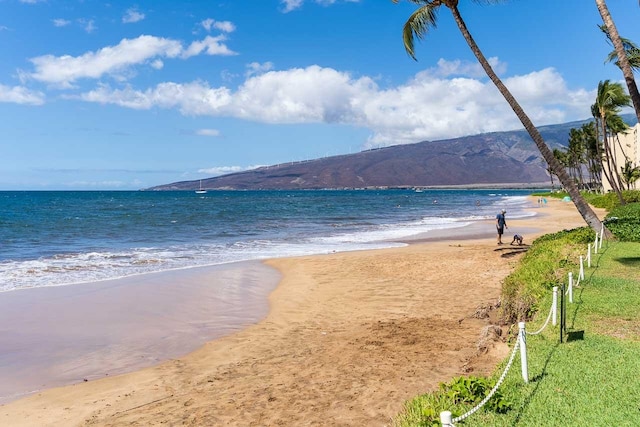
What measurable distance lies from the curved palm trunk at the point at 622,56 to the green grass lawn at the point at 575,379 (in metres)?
5.72

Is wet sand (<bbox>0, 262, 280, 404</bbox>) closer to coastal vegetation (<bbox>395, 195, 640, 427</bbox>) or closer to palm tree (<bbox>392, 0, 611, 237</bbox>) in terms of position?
coastal vegetation (<bbox>395, 195, 640, 427</bbox>)

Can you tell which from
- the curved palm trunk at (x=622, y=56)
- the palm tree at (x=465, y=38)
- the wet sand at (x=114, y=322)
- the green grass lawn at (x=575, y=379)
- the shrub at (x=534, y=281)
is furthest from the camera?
the palm tree at (x=465, y=38)

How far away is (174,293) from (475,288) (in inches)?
395

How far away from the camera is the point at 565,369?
285 inches

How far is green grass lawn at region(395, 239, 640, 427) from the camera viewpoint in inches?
228

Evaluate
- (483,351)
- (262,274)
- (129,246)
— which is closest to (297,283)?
(262,274)

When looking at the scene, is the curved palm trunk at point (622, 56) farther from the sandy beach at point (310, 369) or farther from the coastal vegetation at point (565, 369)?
the sandy beach at point (310, 369)

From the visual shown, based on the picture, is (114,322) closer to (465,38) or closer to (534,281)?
(534,281)

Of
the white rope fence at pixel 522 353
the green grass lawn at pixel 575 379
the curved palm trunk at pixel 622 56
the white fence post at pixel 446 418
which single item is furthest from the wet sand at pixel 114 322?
the curved palm trunk at pixel 622 56

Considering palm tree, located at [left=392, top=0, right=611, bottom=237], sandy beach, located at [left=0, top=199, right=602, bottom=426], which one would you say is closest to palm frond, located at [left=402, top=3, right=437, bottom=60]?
palm tree, located at [left=392, top=0, right=611, bottom=237]

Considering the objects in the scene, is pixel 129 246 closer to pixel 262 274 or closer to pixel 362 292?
pixel 262 274

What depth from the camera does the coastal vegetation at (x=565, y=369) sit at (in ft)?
19.2

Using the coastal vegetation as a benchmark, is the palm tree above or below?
above

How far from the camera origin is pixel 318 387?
8641 millimetres
